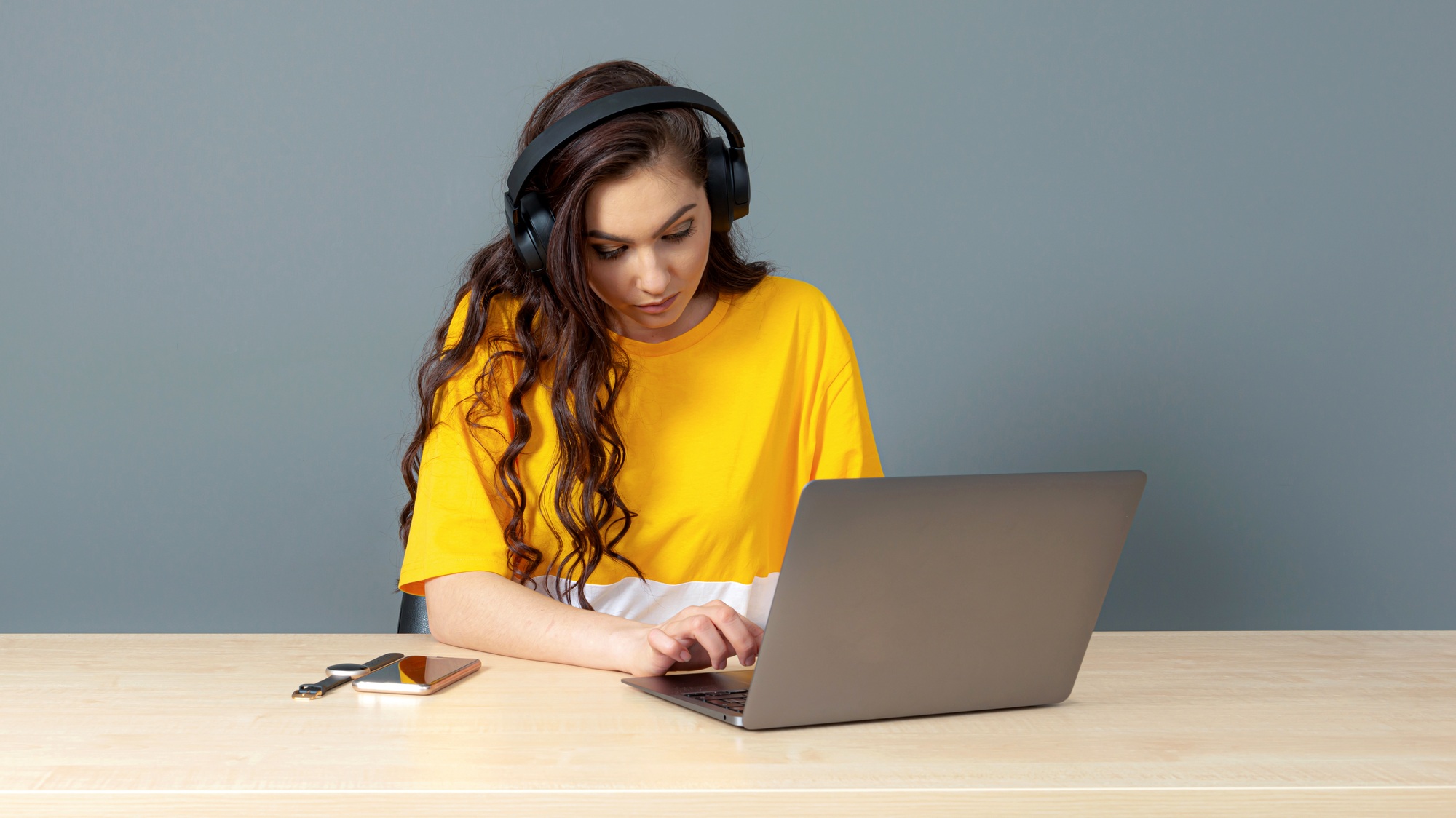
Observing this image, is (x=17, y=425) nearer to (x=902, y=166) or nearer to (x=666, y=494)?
(x=666, y=494)

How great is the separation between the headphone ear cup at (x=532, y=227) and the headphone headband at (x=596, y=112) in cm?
4

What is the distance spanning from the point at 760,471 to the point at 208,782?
0.98 m

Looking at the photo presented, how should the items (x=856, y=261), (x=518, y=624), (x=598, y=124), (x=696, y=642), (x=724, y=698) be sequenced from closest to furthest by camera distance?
(x=724, y=698) → (x=696, y=642) → (x=518, y=624) → (x=598, y=124) → (x=856, y=261)

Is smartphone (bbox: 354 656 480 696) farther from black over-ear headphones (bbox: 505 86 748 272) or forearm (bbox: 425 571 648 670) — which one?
black over-ear headphones (bbox: 505 86 748 272)

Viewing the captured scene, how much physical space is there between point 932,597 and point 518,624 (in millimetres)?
498

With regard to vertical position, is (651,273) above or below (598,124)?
below

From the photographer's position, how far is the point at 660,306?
1457 mm

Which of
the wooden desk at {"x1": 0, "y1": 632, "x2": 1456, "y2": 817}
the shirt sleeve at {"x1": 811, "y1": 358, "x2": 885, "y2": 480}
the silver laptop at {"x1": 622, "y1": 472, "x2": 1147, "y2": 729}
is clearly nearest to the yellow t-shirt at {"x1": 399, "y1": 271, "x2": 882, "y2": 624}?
the shirt sleeve at {"x1": 811, "y1": 358, "x2": 885, "y2": 480}

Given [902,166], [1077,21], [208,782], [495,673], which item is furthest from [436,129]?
[208,782]

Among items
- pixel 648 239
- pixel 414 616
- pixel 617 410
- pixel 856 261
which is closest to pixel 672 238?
pixel 648 239

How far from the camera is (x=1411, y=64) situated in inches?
100

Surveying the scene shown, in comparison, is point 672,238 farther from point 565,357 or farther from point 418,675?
point 418,675

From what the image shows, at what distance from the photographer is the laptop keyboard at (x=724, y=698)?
88 centimetres

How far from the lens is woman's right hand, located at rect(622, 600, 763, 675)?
3.27 feet
